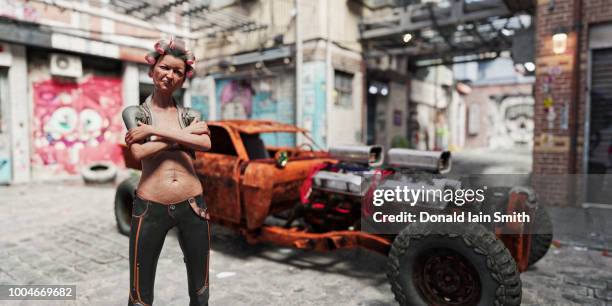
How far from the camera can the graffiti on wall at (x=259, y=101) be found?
13547 mm

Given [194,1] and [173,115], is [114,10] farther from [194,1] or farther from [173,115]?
[173,115]

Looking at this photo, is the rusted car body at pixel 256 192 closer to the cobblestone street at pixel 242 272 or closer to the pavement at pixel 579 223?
the cobblestone street at pixel 242 272

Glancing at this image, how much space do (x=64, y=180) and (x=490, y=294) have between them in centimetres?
1239

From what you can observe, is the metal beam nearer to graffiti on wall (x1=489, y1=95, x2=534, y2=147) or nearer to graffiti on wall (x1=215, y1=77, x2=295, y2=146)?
graffiti on wall (x1=215, y1=77, x2=295, y2=146)

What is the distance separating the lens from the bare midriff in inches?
91.4

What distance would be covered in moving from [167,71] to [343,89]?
1166 centimetres

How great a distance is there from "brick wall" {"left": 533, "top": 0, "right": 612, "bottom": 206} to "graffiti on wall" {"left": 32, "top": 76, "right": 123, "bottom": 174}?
12400 mm

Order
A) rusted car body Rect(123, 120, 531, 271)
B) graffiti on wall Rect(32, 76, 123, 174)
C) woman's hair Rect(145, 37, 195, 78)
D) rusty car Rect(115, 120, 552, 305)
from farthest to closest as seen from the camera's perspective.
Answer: graffiti on wall Rect(32, 76, 123, 174) → rusted car body Rect(123, 120, 531, 271) → rusty car Rect(115, 120, 552, 305) → woman's hair Rect(145, 37, 195, 78)

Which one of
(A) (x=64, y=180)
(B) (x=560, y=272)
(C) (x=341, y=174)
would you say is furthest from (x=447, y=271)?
(A) (x=64, y=180)

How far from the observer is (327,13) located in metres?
12.3

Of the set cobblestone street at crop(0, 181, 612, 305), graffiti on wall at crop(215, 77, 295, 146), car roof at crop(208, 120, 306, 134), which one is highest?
graffiti on wall at crop(215, 77, 295, 146)

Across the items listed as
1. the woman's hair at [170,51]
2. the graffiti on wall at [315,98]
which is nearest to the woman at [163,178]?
the woman's hair at [170,51]

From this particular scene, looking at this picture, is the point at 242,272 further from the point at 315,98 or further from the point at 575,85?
the point at 315,98

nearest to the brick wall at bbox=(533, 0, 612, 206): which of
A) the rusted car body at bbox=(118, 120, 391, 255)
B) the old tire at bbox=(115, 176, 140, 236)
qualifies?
the rusted car body at bbox=(118, 120, 391, 255)
